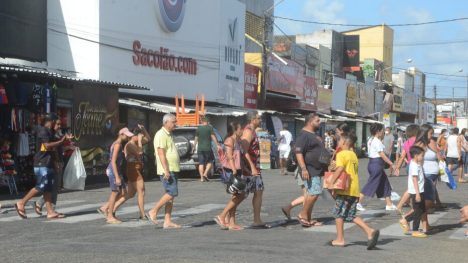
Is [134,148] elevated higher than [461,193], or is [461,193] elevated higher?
[134,148]

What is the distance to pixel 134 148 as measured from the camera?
11.0 m

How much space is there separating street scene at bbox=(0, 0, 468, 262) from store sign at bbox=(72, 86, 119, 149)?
5 centimetres

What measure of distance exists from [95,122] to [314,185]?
1017 cm

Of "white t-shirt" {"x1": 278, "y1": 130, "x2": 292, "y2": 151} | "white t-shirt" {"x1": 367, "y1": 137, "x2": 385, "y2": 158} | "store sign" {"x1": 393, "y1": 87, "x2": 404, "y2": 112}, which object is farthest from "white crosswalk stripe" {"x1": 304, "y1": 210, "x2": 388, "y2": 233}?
"store sign" {"x1": 393, "y1": 87, "x2": 404, "y2": 112}

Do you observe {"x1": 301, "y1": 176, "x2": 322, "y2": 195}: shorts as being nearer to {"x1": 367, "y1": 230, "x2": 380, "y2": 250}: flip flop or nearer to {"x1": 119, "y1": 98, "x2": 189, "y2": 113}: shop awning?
{"x1": 367, "y1": 230, "x2": 380, "y2": 250}: flip flop

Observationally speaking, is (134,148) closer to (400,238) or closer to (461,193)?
(400,238)

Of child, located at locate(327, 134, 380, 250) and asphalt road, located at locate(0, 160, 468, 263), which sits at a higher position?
child, located at locate(327, 134, 380, 250)

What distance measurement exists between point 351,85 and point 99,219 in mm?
41483

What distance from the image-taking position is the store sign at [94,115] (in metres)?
18.2

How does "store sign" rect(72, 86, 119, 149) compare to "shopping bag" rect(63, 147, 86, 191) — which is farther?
"store sign" rect(72, 86, 119, 149)

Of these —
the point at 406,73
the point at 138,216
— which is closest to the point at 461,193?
the point at 138,216

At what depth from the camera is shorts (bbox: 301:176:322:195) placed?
10.2m

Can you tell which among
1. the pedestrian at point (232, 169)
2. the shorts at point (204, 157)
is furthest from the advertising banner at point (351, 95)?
the pedestrian at point (232, 169)

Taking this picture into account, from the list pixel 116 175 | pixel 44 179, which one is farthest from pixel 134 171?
pixel 44 179
